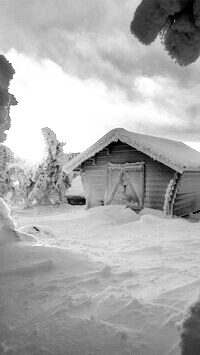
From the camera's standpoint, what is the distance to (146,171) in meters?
12.9

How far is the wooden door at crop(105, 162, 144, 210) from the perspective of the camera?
13.0 meters

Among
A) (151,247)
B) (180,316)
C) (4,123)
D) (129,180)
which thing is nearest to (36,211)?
(129,180)

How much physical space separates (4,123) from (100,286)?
3105 mm

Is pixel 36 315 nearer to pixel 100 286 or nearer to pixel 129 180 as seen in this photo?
pixel 100 286

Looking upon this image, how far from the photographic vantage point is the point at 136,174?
517 inches

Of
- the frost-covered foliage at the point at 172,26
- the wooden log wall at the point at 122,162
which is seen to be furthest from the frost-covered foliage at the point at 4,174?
the frost-covered foliage at the point at 172,26

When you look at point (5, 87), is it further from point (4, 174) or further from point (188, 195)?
point (4, 174)

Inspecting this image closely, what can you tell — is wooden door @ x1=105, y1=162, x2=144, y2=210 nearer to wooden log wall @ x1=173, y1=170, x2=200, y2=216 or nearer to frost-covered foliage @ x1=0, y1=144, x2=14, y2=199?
wooden log wall @ x1=173, y1=170, x2=200, y2=216

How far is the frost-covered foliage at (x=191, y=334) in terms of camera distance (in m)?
2.16

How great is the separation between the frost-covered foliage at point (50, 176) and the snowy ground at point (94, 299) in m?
14.3

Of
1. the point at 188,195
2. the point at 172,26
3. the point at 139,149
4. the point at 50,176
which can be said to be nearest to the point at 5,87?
the point at 172,26

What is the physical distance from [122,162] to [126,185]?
1.13m

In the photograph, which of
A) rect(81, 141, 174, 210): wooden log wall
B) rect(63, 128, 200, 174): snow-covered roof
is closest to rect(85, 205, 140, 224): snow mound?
rect(81, 141, 174, 210): wooden log wall

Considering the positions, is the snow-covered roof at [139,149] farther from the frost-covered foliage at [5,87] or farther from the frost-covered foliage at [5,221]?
the frost-covered foliage at [5,87]
